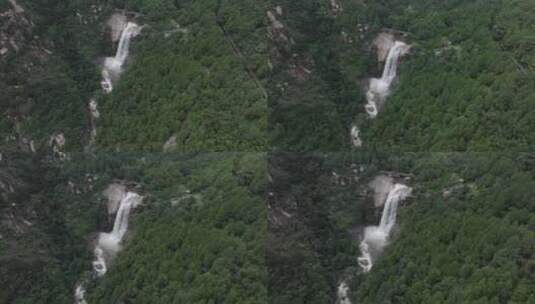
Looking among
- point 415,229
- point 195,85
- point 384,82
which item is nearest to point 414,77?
point 384,82

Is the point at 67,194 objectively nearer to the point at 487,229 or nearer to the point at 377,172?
the point at 377,172

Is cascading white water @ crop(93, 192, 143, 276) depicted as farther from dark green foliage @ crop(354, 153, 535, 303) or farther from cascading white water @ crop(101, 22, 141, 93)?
dark green foliage @ crop(354, 153, 535, 303)

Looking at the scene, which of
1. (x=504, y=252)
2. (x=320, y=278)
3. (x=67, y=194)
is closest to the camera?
(x=504, y=252)

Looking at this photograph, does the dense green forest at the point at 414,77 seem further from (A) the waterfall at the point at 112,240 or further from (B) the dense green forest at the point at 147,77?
(A) the waterfall at the point at 112,240

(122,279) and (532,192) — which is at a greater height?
(532,192)

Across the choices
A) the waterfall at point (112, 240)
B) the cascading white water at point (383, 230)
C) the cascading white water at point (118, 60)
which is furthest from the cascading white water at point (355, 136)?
the cascading white water at point (118, 60)

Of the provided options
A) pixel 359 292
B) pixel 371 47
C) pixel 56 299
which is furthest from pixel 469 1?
pixel 56 299

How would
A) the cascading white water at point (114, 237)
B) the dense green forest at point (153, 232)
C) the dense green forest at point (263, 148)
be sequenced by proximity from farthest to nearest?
the cascading white water at point (114, 237)
the dense green forest at point (153, 232)
the dense green forest at point (263, 148)
